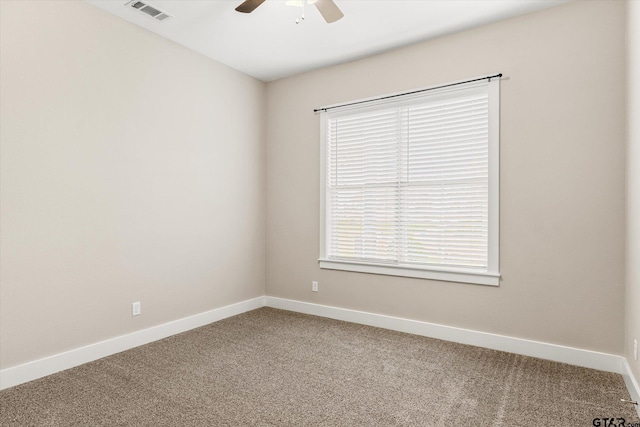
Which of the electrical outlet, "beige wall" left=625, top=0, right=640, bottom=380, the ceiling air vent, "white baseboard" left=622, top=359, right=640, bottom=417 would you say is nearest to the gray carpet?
"white baseboard" left=622, top=359, right=640, bottom=417

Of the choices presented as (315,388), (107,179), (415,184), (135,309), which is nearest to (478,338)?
(415,184)

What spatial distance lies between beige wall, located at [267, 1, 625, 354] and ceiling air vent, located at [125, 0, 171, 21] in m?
2.13

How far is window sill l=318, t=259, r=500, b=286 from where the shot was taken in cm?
322

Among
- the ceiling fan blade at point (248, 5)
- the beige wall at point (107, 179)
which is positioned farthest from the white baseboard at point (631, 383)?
the beige wall at point (107, 179)

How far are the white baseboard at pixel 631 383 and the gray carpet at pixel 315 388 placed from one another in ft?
0.17

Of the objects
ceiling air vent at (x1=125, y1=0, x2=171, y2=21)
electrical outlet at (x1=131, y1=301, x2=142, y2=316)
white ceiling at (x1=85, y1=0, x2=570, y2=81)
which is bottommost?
electrical outlet at (x1=131, y1=301, x2=142, y2=316)

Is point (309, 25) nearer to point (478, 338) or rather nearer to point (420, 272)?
point (420, 272)

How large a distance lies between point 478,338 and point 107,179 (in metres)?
3.48

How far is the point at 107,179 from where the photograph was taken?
304cm

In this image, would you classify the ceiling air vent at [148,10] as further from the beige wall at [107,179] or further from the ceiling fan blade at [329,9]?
the ceiling fan blade at [329,9]

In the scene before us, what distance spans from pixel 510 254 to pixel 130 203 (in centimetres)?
332

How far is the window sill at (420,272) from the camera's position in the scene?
3.22 meters

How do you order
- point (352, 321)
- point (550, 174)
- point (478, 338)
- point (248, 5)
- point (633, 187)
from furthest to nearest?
point (352, 321)
point (478, 338)
point (550, 174)
point (248, 5)
point (633, 187)

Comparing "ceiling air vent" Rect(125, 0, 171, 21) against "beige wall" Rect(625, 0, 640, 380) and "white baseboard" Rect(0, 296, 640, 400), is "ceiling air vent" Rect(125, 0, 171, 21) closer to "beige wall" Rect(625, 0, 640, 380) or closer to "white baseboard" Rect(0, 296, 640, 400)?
"white baseboard" Rect(0, 296, 640, 400)
